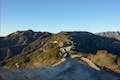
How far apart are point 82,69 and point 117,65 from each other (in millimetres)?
47793

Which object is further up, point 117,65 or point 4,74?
point 4,74

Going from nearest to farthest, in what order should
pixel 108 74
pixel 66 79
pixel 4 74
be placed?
pixel 4 74 → pixel 66 79 → pixel 108 74

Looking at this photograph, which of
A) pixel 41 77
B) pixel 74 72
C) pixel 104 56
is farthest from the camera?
pixel 104 56

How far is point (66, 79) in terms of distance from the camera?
10138 centimetres

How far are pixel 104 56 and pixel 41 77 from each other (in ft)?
281

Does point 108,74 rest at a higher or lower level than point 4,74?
lower

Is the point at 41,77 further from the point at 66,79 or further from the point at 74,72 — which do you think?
the point at 74,72

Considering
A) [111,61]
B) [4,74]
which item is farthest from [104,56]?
[4,74]

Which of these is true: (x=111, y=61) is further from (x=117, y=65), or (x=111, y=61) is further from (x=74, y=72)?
(x=74, y=72)

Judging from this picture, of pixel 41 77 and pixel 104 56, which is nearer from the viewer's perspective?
pixel 41 77

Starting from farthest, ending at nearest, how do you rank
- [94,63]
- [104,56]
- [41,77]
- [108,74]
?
1. [104,56]
2. [94,63]
3. [108,74]
4. [41,77]

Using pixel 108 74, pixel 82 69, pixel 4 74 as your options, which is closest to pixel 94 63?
pixel 108 74

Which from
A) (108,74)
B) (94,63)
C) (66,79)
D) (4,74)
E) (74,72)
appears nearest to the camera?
(4,74)

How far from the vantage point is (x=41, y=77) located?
93375mm
